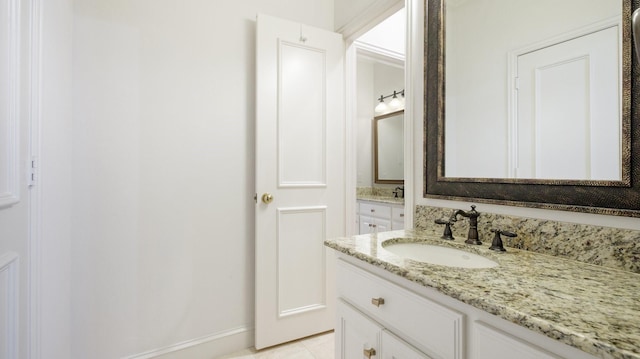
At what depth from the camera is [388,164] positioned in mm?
3609

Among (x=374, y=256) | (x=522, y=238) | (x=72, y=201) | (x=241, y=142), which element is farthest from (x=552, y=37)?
(x=72, y=201)

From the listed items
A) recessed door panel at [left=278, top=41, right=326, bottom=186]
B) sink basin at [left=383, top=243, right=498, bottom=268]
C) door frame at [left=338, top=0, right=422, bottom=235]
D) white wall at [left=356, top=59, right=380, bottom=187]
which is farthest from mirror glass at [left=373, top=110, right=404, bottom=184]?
sink basin at [left=383, top=243, right=498, bottom=268]

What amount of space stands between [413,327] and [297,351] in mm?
1269

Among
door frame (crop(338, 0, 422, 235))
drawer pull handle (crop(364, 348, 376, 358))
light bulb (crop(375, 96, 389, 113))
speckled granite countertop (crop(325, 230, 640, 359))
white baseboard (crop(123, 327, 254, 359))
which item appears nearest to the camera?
speckled granite countertop (crop(325, 230, 640, 359))

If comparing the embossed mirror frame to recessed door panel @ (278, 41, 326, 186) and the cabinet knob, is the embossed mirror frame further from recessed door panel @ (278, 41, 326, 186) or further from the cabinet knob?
recessed door panel @ (278, 41, 326, 186)

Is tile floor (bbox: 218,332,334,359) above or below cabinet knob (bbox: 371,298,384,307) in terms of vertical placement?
below

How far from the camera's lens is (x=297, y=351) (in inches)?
70.5

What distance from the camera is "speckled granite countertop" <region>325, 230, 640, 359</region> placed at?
471mm

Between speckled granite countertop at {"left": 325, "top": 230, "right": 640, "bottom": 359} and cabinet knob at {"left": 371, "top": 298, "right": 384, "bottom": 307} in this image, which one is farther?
cabinet knob at {"left": 371, "top": 298, "right": 384, "bottom": 307}

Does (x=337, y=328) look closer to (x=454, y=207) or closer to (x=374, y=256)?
(x=374, y=256)

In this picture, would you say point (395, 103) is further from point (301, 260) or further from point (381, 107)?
point (301, 260)

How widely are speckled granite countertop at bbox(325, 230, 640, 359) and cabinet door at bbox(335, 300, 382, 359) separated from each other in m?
0.22

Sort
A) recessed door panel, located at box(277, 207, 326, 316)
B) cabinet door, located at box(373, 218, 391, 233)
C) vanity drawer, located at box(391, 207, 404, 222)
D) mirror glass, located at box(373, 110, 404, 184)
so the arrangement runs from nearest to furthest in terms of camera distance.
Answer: recessed door panel, located at box(277, 207, 326, 316) < vanity drawer, located at box(391, 207, 404, 222) < cabinet door, located at box(373, 218, 391, 233) < mirror glass, located at box(373, 110, 404, 184)

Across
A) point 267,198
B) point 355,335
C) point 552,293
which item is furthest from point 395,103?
point 552,293
